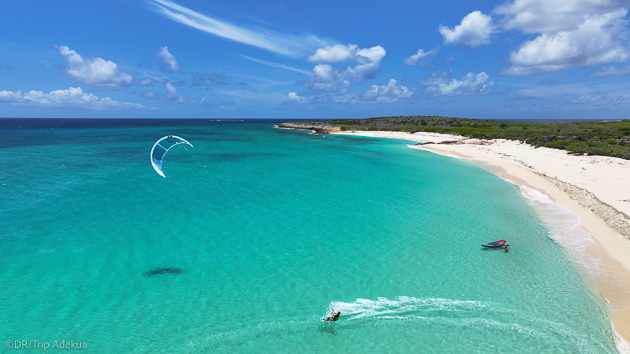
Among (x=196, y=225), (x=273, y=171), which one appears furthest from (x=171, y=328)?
(x=273, y=171)

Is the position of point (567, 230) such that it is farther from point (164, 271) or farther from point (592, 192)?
point (164, 271)

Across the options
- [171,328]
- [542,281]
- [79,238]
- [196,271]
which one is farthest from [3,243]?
[542,281]

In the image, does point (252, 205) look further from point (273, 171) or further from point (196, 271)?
point (273, 171)

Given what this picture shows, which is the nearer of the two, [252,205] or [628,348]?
[628,348]

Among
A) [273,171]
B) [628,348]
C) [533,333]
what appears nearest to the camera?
[628,348]

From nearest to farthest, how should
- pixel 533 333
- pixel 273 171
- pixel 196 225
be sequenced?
pixel 533 333
pixel 196 225
pixel 273 171

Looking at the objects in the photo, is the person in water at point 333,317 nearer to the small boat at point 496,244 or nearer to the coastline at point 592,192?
the coastline at point 592,192

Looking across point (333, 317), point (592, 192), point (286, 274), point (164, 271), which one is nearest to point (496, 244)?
point (333, 317)
